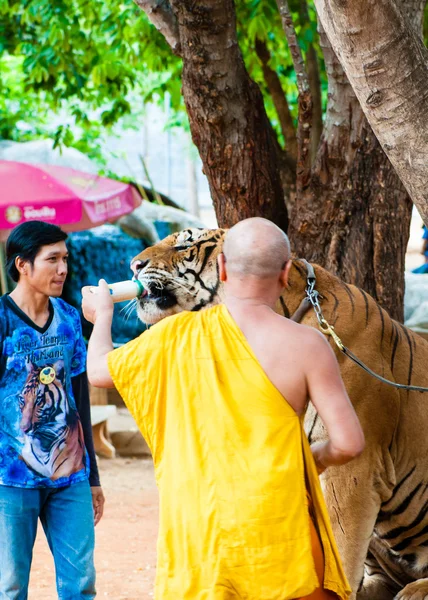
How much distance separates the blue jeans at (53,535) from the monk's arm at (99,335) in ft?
3.47

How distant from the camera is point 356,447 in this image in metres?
2.55

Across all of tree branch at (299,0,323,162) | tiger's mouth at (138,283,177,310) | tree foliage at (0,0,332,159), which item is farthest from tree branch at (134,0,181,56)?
tiger's mouth at (138,283,177,310)

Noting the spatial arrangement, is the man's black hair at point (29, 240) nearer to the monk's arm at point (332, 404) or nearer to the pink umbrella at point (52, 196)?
the monk's arm at point (332, 404)

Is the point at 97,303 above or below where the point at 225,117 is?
below

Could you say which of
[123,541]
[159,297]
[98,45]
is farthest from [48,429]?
[98,45]

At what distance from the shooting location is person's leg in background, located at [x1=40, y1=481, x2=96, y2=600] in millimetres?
3713

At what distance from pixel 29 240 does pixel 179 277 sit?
884 mm

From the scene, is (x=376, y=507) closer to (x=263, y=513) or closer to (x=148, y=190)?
(x=263, y=513)

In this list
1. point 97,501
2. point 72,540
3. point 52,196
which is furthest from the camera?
point 52,196

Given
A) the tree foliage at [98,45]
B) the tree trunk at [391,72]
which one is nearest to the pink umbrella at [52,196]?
the tree foliage at [98,45]

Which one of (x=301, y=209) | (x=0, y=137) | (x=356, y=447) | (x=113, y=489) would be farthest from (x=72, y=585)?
(x=0, y=137)

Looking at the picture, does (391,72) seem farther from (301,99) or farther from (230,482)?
(301,99)

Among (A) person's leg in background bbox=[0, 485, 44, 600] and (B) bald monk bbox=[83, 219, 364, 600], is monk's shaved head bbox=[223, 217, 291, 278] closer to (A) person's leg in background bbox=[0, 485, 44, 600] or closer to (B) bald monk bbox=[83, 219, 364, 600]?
(B) bald monk bbox=[83, 219, 364, 600]

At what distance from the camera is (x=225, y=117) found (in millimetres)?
5605
